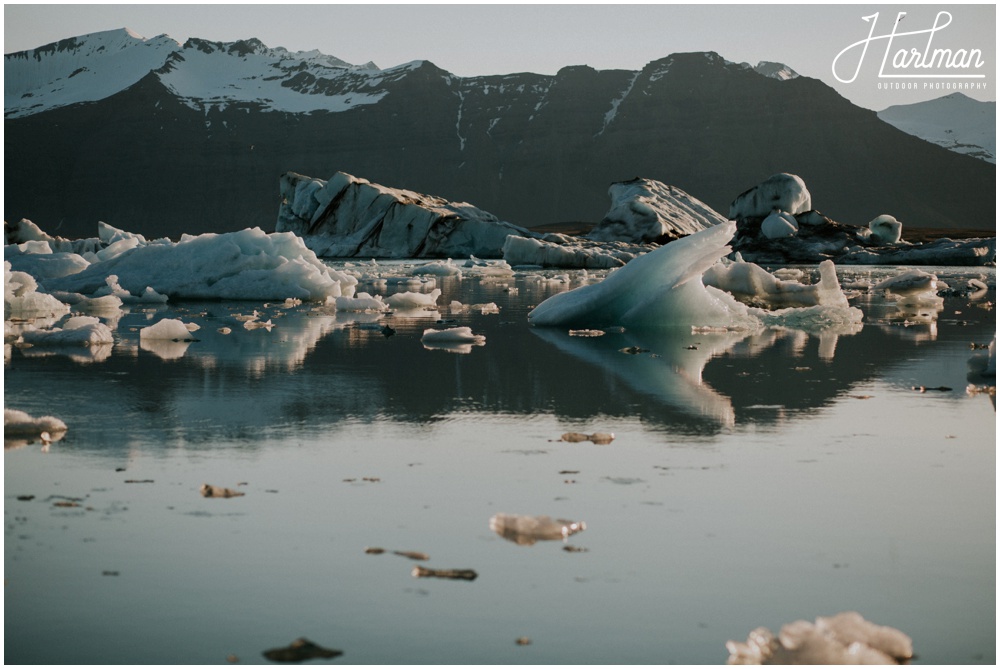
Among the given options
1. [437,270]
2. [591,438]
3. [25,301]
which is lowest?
[591,438]

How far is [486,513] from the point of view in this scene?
2.86 meters

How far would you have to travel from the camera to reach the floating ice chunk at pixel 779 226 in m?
35.1

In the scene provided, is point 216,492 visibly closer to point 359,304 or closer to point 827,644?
point 827,644

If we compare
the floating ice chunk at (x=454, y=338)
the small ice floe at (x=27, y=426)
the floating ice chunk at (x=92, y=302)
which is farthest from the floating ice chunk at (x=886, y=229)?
the small ice floe at (x=27, y=426)

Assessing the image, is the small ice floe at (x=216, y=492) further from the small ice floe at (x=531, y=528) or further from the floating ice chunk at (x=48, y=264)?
the floating ice chunk at (x=48, y=264)

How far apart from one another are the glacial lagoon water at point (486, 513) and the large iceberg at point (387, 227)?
28786 millimetres

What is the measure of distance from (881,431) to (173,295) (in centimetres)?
987

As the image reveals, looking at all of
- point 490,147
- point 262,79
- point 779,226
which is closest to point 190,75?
point 262,79

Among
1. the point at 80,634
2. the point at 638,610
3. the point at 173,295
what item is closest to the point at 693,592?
the point at 638,610

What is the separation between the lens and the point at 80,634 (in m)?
2.06

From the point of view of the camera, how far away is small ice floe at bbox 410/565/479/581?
2.35m

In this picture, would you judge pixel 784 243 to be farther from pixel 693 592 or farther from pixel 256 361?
pixel 693 592

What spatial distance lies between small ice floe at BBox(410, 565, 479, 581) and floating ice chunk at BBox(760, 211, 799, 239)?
33.7m

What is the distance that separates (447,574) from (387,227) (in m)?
32.3
